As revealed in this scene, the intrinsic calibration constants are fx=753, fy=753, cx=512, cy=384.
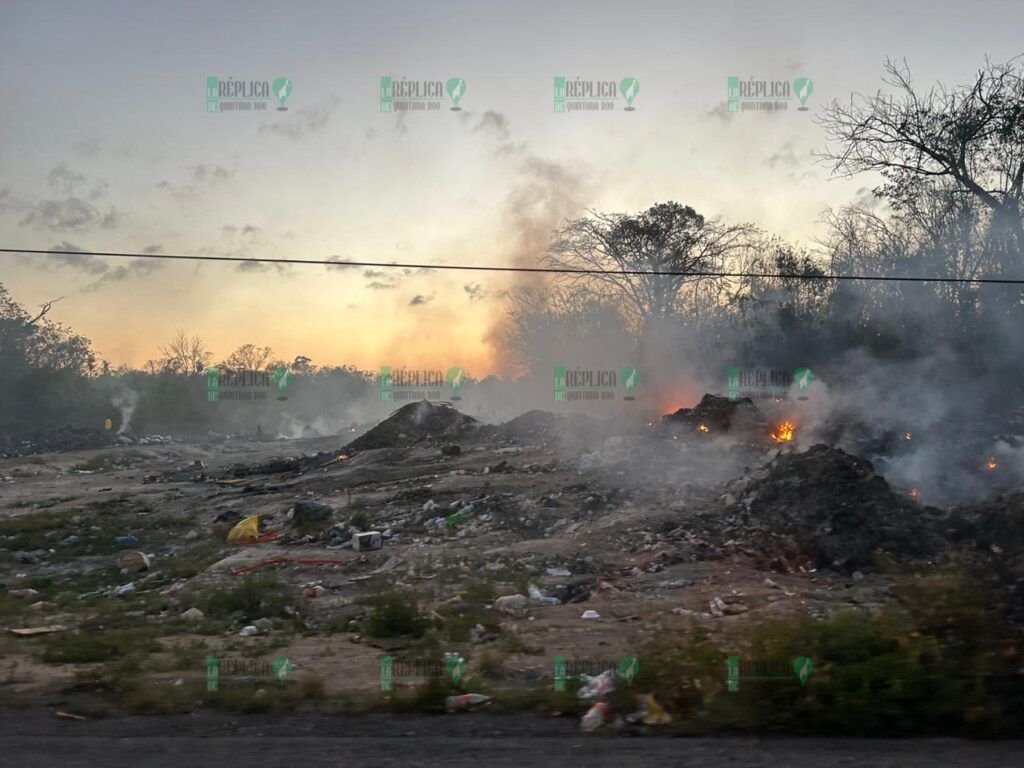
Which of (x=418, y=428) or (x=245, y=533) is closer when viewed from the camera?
(x=245, y=533)

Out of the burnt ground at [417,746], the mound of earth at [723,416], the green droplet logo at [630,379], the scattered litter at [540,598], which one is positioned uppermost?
the green droplet logo at [630,379]

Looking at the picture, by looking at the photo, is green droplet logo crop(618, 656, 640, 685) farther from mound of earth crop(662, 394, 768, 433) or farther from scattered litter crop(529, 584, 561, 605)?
mound of earth crop(662, 394, 768, 433)

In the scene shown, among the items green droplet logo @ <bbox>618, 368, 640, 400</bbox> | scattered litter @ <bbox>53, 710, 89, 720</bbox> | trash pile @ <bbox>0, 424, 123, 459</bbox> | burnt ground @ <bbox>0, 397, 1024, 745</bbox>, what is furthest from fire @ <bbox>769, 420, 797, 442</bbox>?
trash pile @ <bbox>0, 424, 123, 459</bbox>

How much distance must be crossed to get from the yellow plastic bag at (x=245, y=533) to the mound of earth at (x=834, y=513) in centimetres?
754

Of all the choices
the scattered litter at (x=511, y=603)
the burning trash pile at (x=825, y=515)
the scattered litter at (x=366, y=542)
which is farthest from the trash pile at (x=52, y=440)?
the burning trash pile at (x=825, y=515)

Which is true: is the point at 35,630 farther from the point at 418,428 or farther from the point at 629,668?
the point at 418,428

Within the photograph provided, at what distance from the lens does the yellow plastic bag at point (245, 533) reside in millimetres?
11977

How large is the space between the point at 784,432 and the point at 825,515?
585 cm

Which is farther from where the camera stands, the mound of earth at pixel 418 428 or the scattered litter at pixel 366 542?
the mound of earth at pixel 418 428

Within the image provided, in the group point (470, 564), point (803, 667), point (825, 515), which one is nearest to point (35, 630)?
point (470, 564)

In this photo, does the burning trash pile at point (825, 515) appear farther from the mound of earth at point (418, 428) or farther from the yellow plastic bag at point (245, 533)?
the mound of earth at point (418, 428)

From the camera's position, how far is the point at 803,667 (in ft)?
14.6

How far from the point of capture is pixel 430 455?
2045 centimetres

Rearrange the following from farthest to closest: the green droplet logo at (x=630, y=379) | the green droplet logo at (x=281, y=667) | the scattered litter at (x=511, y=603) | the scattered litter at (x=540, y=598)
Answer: the green droplet logo at (x=630, y=379)
the scattered litter at (x=540, y=598)
the scattered litter at (x=511, y=603)
the green droplet logo at (x=281, y=667)
